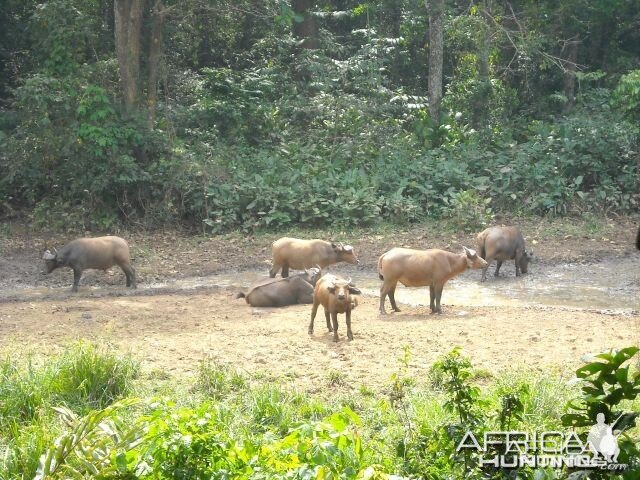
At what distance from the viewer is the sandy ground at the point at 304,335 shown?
9.74 m

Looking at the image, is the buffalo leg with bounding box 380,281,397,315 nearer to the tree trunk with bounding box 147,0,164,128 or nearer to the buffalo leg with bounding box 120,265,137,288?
the buffalo leg with bounding box 120,265,137,288

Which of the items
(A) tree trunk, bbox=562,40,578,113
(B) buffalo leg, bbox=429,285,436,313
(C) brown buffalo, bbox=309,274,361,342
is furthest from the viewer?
(A) tree trunk, bbox=562,40,578,113

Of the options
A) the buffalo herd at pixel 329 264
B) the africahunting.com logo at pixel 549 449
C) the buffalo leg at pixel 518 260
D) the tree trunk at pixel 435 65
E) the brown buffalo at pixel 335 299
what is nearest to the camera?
the africahunting.com logo at pixel 549 449

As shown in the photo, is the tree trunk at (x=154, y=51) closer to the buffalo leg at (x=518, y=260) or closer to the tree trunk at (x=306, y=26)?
the tree trunk at (x=306, y=26)

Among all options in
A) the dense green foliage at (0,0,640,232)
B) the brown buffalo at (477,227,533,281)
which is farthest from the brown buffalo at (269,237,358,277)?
the dense green foliage at (0,0,640,232)

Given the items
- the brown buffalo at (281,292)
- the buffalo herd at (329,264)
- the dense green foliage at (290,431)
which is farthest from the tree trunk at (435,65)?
the dense green foliage at (290,431)

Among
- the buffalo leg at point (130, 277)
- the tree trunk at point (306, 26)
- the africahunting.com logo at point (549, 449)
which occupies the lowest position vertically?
the buffalo leg at point (130, 277)

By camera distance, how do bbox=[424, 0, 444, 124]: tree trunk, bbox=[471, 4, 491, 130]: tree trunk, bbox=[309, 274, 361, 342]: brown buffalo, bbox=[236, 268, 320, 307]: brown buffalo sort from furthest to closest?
1. bbox=[424, 0, 444, 124]: tree trunk
2. bbox=[471, 4, 491, 130]: tree trunk
3. bbox=[236, 268, 320, 307]: brown buffalo
4. bbox=[309, 274, 361, 342]: brown buffalo

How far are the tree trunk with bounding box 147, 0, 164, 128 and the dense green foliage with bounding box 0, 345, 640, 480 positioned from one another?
1607 centimetres

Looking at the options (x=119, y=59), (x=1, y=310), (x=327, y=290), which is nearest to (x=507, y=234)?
(x=327, y=290)

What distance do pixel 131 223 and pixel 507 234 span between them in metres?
9.01

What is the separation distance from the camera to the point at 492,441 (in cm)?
494

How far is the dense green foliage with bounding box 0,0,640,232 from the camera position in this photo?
21.0m

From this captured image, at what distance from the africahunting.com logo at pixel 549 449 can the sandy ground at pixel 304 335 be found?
13.0 feet
